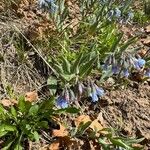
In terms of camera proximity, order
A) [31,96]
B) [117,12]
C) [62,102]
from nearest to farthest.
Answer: [62,102] → [31,96] → [117,12]

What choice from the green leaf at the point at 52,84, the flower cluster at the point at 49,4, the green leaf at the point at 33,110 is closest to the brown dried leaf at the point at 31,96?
the green leaf at the point at 52,84

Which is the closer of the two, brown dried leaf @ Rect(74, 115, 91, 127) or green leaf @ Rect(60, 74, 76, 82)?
green leaf @ Rect(60, 74, 76, 82)

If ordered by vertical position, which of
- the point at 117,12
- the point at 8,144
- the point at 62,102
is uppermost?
the point at 117,12

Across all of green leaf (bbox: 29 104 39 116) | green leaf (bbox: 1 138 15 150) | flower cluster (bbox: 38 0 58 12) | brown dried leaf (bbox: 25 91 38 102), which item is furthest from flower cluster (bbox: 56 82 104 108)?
flower cluster (bbox: 38 0 58 12)

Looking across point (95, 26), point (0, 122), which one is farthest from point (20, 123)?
point (95, 26)

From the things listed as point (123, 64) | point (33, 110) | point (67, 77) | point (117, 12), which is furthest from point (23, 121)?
point (117, 12)

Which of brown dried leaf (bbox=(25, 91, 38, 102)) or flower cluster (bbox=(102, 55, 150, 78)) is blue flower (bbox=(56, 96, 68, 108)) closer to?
brown dried leaf (bbox=(25, 91, 38, 102))

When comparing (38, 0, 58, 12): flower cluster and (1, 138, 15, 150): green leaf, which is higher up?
(38, 0, 58, 12): flower cluster

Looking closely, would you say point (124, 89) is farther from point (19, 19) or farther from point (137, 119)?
point (19, 19)

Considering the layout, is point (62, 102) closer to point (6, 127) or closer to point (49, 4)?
point (6, 127)

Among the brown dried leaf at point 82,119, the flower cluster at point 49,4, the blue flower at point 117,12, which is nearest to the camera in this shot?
the brown dried leaf at point 82,119

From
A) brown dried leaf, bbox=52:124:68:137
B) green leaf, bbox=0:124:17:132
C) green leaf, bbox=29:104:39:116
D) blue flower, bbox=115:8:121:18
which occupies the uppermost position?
blue flower, bbox=115:8:121:18

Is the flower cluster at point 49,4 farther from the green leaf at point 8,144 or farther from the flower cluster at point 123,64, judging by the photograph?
the green leaf at point 8,144
